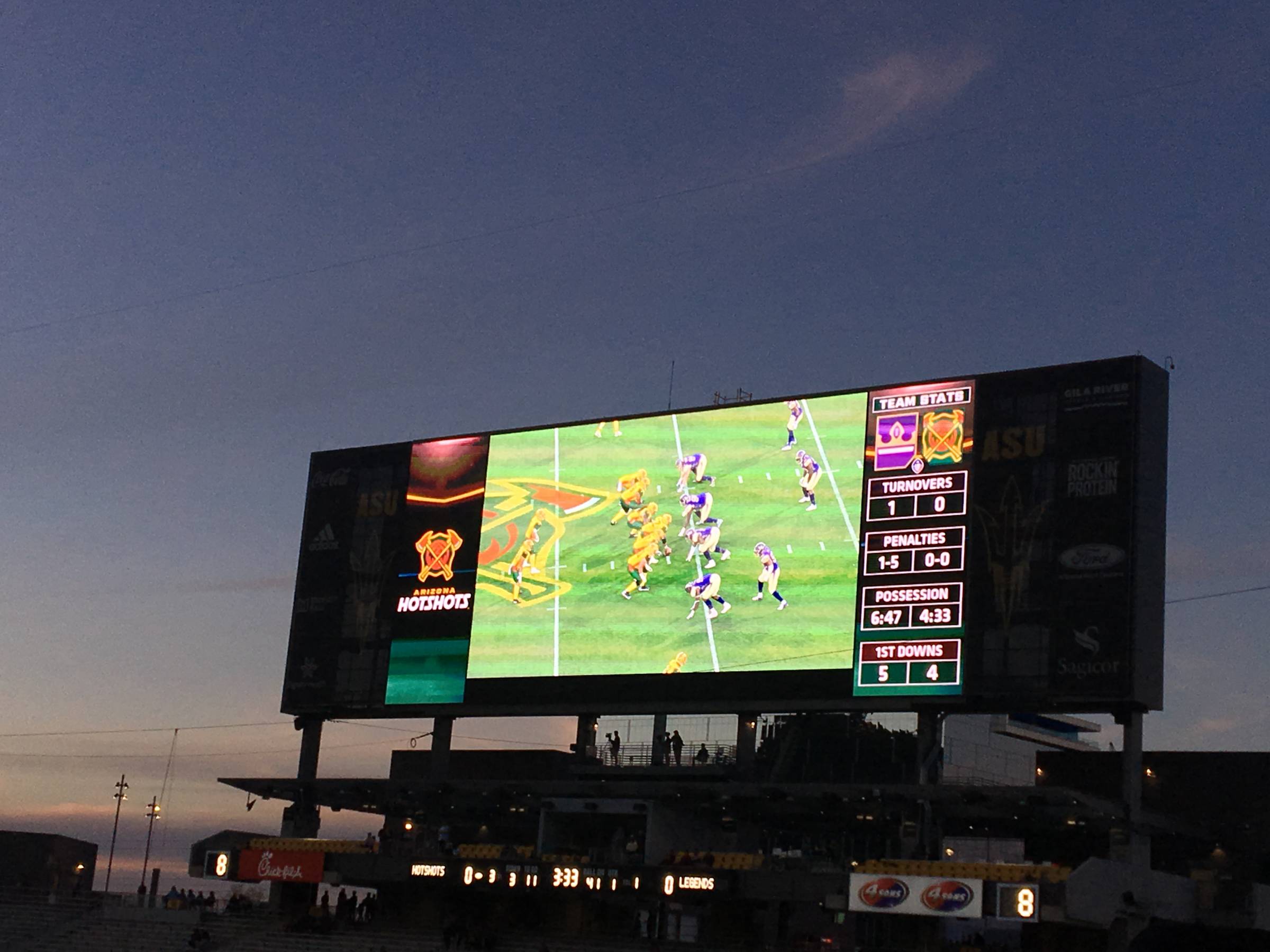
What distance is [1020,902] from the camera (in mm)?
32750

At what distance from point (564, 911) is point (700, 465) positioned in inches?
535

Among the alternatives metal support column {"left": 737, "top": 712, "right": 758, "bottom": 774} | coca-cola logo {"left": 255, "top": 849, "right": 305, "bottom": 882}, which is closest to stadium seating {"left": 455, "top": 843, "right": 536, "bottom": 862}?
coca-cola logo {"left": 255, "top": 849, "right": 305, "bottom": 882}

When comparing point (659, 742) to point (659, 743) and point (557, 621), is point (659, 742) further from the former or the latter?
point (557, 621)

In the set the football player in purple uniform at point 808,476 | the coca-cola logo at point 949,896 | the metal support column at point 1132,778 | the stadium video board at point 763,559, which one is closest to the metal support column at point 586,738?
the stadium video board at point 763,559

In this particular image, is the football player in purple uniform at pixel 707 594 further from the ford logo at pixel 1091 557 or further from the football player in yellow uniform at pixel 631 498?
the ford logo at pixel 1091 557

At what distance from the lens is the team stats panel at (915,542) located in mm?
35781

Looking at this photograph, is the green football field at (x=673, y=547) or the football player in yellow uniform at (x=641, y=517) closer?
the green football field at (x=673, y=547)

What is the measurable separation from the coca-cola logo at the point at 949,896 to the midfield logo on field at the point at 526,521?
12926mm

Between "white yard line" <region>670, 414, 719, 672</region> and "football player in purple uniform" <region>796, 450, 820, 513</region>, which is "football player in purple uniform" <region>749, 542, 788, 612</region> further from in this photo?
"football player in purple uniform" <region>796, 450, 820, 513</region>

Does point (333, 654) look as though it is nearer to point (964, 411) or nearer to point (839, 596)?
point (839, 596)

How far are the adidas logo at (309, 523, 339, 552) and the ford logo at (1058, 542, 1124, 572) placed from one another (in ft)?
70.5

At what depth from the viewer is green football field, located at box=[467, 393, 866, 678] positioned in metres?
37.9

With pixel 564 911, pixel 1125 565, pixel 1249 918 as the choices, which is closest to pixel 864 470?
pixel 1125 565

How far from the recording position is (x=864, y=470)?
37.9 meters
